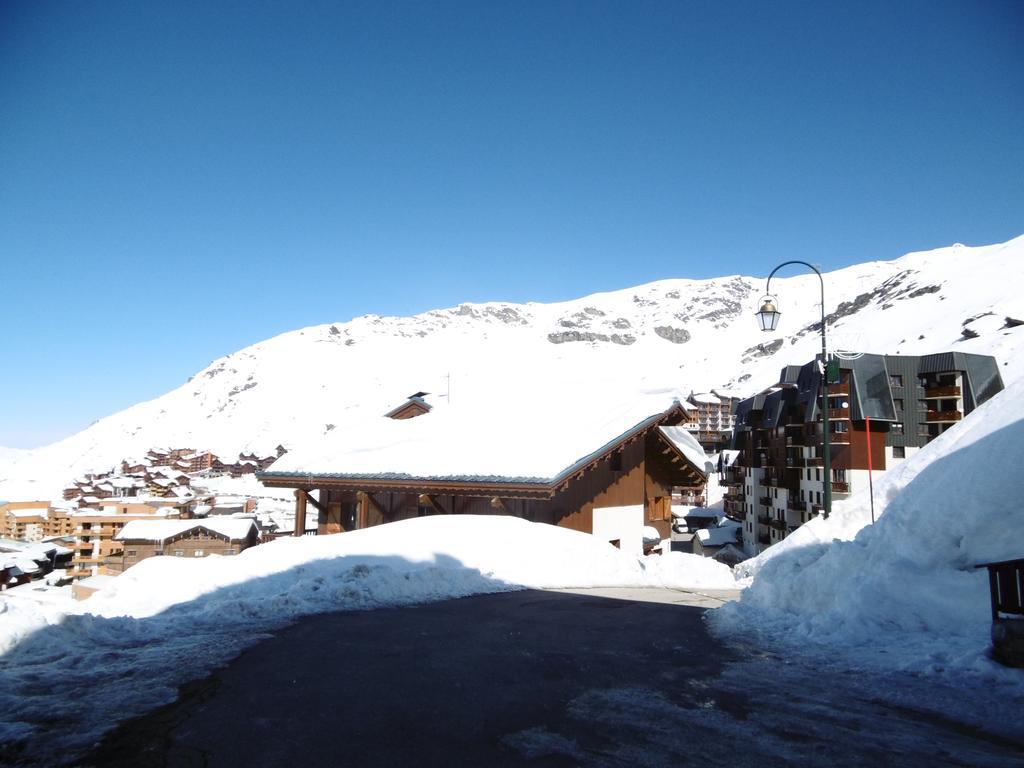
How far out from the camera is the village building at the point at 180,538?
4416cm

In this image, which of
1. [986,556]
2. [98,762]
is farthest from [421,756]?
[986,556]

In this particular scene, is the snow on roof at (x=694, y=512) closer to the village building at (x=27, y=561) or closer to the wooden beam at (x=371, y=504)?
the wooden beam at (x=371, y=504)

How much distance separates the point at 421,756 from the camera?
4262mm

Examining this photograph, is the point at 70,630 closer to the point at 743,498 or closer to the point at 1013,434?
the point at 1013,434

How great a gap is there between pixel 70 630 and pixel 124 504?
247ft

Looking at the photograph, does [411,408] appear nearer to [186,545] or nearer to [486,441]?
[486,441]

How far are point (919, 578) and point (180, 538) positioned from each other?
47.6 meters

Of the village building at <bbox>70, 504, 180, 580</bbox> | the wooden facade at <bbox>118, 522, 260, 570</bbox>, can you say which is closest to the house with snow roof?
the wooden facade at <bbox>118, 522, 260, 570</bbox>

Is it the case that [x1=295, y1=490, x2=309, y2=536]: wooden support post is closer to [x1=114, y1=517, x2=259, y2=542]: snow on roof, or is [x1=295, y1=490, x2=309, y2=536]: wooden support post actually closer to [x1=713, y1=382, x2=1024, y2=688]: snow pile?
[x1=713, y1=382, x2=1024, y2=688]: snow pile

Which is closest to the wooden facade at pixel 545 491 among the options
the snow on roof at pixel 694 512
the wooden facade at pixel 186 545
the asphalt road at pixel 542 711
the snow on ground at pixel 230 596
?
the snow on ground at pixel 230 596

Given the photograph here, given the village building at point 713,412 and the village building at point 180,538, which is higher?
the village building at point 713,412

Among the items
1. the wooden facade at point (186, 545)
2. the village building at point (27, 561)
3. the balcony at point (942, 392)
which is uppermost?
the balcony at point (942, 392)

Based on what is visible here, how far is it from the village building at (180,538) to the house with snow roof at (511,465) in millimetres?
26026

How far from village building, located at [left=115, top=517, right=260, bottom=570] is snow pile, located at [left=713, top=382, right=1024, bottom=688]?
42.0 m
